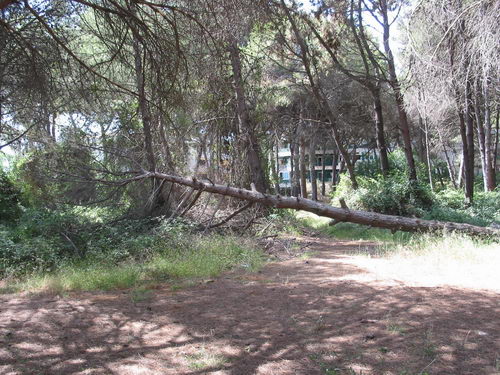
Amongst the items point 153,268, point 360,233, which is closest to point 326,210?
point 153,268

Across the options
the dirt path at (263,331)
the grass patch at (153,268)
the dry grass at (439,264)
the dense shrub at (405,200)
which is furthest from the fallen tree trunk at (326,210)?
the dense shrub at (405,200)

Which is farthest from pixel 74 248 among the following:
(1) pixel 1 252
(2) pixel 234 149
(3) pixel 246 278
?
(2) pixel 234 149

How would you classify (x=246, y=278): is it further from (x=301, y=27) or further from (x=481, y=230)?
(x=301, y=27)

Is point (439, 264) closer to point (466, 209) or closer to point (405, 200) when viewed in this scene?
point (405, 200)

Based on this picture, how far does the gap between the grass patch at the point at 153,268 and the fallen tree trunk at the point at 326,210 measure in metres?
1.27

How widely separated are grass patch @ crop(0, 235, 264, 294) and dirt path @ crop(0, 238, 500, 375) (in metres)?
0.60

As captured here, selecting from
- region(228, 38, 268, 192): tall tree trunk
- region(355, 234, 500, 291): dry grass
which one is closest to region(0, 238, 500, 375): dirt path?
region(355, 234, 500, 291): dry grass

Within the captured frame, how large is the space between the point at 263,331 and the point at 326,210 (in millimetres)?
5073

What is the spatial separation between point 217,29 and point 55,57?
7.67 ft

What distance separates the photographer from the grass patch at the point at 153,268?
6.67 m

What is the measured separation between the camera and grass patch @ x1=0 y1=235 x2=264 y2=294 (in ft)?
21.9

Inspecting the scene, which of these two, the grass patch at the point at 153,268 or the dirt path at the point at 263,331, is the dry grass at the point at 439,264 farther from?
the grass patch at the point at 153,268

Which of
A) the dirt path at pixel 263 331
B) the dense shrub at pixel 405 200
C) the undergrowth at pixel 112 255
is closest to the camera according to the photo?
the dirt path at pixel 263 331

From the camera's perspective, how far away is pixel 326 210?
8.96 m
